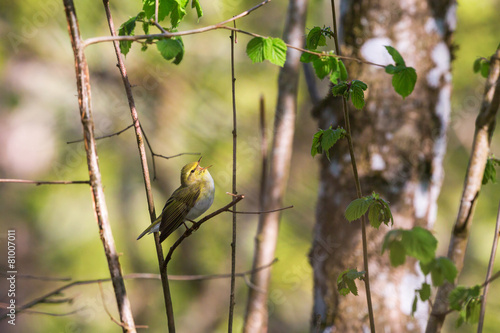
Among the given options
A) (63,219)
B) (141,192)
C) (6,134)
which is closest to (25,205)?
(63,219)

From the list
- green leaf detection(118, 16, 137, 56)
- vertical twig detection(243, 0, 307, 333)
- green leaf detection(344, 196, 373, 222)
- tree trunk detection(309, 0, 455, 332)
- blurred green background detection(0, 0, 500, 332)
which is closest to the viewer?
green leaf detection(344, 196, 373, 222)

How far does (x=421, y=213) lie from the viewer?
228 centimetres

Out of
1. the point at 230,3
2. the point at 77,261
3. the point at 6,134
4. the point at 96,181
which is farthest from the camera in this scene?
the point at 6,134

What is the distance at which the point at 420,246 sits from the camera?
80 cm

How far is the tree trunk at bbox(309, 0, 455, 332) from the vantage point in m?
2.24

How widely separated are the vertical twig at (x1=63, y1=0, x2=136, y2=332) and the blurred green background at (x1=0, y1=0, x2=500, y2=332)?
19.5ft

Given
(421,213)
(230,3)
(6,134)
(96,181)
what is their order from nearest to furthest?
1. (96,181)
2. (421,213)
3. (230,3)
4. (6,134)

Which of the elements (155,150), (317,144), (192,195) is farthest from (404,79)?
(155,150)

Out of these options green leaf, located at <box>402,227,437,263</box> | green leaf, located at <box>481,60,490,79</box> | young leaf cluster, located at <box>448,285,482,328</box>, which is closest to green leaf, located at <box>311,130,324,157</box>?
green leaf, located at <box>402,227,437,263</box>

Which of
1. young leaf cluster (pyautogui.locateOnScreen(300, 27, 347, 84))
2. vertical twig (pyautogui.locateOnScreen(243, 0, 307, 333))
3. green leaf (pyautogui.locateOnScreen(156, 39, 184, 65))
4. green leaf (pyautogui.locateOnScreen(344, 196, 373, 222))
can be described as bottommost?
green leaf (pyautogui.locateOnScreen(344, 196, 373, 222))

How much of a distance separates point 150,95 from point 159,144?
3.05ft

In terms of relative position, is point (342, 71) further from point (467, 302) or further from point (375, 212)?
point (467, 302)

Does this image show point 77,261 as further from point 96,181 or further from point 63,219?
point 96,181

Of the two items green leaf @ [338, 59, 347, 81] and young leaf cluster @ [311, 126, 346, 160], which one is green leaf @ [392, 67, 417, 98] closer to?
green leaf @ [338, 59, 347, 81]
